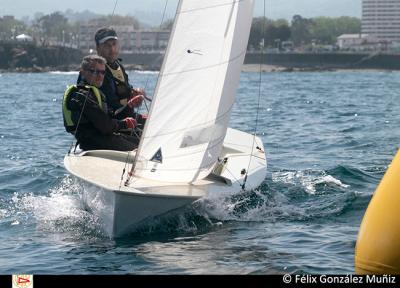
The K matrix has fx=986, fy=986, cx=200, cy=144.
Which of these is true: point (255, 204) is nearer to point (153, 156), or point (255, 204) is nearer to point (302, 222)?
point (302, 222)

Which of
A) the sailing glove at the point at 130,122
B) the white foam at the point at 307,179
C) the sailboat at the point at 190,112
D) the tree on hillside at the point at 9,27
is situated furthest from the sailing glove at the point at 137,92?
the tree on hillside at the point at 9,27

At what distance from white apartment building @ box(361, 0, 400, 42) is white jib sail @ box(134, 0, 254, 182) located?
511 ft

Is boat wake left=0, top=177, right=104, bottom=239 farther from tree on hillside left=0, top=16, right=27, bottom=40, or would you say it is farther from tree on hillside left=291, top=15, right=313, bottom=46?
tree on hillside left=291, top=15, right=313, bottom=46

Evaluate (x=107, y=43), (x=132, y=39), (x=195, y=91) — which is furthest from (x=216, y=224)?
(x=132, y=39)

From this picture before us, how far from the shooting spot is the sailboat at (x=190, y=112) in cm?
881

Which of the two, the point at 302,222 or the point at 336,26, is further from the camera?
the point at 336,26

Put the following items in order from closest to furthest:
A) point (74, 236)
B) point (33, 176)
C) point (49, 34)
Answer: point (74, 236)
point (33, 176)
point (49, 34)

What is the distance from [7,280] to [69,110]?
14.9 ft

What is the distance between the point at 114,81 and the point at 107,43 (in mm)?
429

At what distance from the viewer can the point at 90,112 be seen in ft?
32.4

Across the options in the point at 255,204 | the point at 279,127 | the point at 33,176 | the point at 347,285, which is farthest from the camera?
the point at 279,127

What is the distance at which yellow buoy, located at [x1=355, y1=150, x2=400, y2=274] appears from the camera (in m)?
5.91

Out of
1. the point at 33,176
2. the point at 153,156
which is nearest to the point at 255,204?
the point at 153,156

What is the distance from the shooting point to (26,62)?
9662 centimetres
